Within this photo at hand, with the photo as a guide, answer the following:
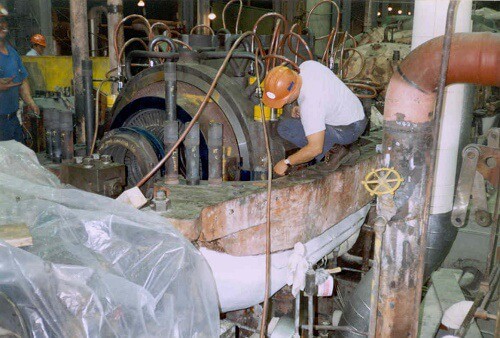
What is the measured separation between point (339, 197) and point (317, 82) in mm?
934

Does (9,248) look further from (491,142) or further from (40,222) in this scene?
(491,142)

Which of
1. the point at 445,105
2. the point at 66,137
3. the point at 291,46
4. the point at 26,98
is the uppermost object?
the point at 291,46

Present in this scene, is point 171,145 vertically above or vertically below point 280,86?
below

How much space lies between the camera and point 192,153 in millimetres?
3275

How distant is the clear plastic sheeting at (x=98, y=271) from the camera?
167cm

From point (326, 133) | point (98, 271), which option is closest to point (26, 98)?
point (326, 133)

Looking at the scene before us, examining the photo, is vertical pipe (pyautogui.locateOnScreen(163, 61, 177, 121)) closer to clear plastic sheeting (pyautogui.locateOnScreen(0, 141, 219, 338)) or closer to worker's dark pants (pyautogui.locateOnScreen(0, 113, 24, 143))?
clear plastic sheeting (pyautogui.locateOnScreen(0, 141, 219, 338))

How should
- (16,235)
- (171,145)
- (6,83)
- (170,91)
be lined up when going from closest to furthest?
(16,235) → (171,145) → (170,91) → (6,83)

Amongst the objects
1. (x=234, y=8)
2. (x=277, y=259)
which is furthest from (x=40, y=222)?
(x=234, y=8)

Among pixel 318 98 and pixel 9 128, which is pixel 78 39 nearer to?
pixel 9 128

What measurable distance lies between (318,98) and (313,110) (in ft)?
0.38

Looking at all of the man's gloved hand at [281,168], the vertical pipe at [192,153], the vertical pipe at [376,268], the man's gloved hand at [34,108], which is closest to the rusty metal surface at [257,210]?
the vertical pipe at [192,153]

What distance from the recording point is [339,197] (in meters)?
3.83

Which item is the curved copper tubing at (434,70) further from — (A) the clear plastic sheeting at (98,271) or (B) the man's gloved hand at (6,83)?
(B) the man's gloved hand at (6,83)
